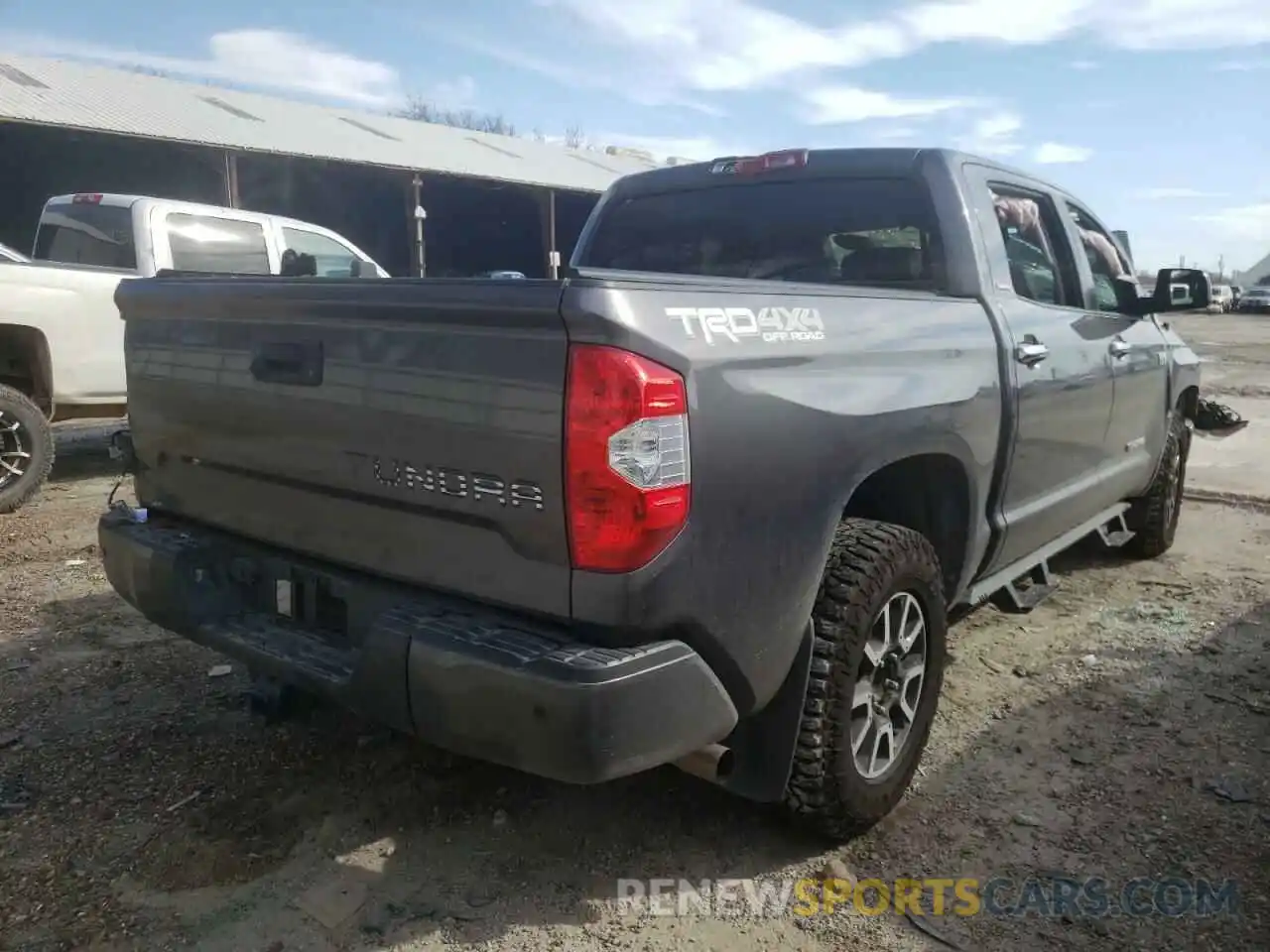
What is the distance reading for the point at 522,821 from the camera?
2.86 m

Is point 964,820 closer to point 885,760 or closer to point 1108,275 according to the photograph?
point 885,760

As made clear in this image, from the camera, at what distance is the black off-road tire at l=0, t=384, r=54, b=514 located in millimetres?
6145

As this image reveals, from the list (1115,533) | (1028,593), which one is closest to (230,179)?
(1115,533)

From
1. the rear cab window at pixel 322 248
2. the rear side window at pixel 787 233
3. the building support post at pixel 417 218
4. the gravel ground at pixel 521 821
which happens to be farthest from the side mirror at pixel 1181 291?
the building support post at pixel 417 218

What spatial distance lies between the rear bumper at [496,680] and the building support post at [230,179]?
15592 millimetres

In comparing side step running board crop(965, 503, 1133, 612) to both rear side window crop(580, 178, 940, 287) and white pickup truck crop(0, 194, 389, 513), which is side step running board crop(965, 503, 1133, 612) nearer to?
rear side window crop(580, 178, 940, 287)

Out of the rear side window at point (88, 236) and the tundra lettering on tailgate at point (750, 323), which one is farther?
the rear side window at point (88, 236)

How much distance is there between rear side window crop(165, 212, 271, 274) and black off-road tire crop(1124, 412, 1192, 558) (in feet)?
20.7

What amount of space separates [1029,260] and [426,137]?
2163 cm

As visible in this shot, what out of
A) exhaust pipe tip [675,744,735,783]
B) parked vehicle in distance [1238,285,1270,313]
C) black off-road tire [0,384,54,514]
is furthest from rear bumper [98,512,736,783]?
parked vehicle in distance [1238,285,1270,313]

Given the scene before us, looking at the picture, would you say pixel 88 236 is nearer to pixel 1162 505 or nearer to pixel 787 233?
pixel 787 233

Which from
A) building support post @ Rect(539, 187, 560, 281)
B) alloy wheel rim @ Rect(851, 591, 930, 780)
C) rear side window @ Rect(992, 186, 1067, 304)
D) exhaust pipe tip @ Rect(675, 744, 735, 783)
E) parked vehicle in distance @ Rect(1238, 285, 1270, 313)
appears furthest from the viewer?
parked vehicle in distance @ Rect(1238, 285, 1270, 313)

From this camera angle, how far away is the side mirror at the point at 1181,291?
14.6 feet

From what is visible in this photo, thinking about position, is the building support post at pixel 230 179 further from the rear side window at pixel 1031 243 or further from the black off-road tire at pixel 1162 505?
the rear side window at pixel 1031 243
